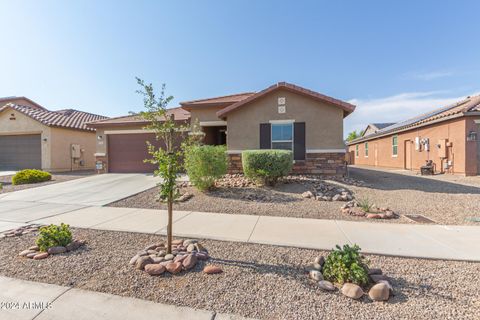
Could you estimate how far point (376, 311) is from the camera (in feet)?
7.66

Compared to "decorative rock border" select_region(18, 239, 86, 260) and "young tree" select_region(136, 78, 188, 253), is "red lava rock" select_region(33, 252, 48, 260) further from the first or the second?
"young tree" select_region(136, 78, 188, 253)

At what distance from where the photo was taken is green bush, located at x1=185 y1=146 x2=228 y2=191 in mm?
8008

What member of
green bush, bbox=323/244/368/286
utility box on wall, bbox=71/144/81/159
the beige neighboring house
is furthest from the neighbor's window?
utility box on wall, bbox=71/144/81/159

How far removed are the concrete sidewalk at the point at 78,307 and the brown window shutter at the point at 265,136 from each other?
334 inches

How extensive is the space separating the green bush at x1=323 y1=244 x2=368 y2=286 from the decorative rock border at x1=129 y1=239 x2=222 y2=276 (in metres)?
1.48

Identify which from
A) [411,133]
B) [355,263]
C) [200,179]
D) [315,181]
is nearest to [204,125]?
[200,179]

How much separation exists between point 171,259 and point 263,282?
1.41 m

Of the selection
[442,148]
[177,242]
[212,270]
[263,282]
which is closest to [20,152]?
[177,242]

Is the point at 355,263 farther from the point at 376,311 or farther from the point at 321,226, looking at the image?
the point at 321,226

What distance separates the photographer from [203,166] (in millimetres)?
7996

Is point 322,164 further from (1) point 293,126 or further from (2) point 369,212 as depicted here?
(2) point 369,212

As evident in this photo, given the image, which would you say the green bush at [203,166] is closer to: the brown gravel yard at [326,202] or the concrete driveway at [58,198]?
the brown gravel yard at [326,202]

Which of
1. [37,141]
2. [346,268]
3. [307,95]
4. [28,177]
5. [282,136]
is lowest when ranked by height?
[346,268]

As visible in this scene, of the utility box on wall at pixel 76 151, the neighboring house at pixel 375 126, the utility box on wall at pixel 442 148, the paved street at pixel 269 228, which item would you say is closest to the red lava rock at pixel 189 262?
the paved street at pixel 269 228
